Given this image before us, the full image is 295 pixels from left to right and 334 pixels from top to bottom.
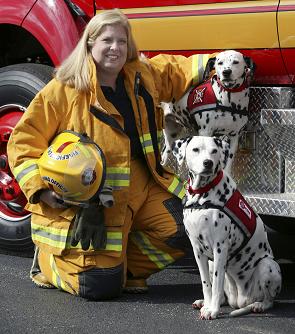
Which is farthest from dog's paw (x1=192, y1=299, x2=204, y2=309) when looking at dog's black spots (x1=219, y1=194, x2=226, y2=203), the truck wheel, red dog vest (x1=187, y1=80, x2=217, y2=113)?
the truck wheel

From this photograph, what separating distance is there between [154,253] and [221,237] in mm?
673

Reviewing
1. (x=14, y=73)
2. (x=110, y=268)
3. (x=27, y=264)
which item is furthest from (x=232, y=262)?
(x=14, y=73)

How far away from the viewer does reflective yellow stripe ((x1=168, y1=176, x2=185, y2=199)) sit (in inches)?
214

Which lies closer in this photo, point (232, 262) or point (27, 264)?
point (232, 262)

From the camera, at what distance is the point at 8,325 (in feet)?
15.5

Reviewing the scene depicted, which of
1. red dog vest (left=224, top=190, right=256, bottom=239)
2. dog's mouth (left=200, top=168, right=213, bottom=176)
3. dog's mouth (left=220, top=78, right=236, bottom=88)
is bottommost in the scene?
red dog vest (left=224, top=190, right=256, bottom=239)

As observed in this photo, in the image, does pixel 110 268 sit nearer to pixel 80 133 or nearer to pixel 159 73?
pixel 80 133

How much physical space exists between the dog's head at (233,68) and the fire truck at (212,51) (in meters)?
0.15

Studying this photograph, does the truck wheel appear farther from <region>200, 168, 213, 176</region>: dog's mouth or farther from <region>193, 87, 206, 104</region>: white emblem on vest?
<region>200, 168, 213, 176</region>: dog's mouth

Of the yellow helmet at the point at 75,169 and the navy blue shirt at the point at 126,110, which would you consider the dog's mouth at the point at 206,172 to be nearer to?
the yellow helmet at the point at 75,169

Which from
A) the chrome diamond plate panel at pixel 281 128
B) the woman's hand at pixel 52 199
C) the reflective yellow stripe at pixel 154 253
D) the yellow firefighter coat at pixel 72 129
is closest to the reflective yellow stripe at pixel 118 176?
the yellow firefighter coat at pixel 72 129

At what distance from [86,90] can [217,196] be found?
2.96ft

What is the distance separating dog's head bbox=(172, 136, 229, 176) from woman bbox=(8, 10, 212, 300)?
1.67 feet

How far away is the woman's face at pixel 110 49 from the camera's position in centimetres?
522
